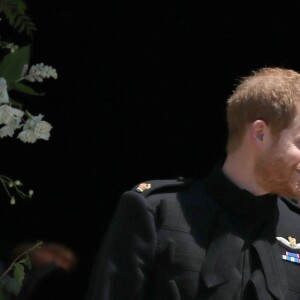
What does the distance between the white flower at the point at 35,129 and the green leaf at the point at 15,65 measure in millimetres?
127

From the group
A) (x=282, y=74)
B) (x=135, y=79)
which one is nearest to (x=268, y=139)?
(x=282, y=74)

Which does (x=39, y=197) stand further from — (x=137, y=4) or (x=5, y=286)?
(x=5, y=286)

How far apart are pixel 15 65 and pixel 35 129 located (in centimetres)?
17

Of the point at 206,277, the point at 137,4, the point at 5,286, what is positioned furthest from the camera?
the point at 137,4

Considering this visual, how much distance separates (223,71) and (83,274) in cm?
79

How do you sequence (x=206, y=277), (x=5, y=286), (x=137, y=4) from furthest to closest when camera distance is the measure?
(x=137, y=4) → (x=5, y=286) → (x=206, y=277)

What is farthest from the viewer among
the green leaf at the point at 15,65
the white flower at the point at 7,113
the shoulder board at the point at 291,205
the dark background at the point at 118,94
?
the dark background at the point at 118,94

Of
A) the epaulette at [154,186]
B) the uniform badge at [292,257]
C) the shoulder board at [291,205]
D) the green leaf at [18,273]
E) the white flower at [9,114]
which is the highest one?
the white flower at [9,114]

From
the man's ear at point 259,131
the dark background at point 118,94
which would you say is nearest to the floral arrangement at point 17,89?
the man's ear at point 259,131

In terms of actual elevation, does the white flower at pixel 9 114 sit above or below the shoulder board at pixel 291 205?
above

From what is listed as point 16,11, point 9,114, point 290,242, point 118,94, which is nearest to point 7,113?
point 9,114

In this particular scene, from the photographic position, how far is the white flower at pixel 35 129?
2283mm

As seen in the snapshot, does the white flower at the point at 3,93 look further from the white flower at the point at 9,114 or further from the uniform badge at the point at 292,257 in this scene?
the uniform badge at the point at 292,257

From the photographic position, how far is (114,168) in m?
3.49
